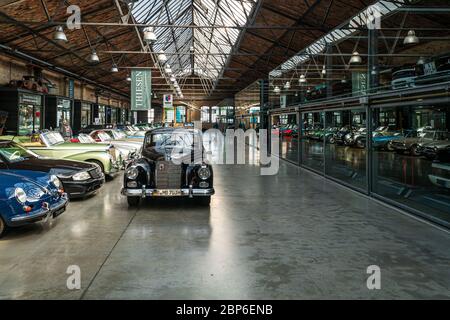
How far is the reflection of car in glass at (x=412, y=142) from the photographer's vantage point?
1175cm

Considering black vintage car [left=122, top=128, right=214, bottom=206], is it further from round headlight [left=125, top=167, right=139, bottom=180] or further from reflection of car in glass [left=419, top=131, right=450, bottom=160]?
reflection of car in glass [left=419, top=131, right=450, bottom=160]

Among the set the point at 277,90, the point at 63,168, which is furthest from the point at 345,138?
the point at 63,168

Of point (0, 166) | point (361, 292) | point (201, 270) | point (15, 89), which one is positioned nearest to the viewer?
point (361, 292)

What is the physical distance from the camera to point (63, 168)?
7645 millimetres

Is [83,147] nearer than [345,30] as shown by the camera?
Yes

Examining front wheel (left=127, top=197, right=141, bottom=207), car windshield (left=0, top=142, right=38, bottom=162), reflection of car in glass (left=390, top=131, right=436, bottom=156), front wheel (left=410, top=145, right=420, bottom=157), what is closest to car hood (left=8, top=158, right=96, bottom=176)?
car windshield (left=0, top=142, right=38, bottom=162)

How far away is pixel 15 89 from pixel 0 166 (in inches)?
584

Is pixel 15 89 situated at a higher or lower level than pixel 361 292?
higher

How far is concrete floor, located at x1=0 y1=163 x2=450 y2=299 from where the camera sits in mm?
3730

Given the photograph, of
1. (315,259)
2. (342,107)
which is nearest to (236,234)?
(315,259)

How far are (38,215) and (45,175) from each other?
41.9 inches

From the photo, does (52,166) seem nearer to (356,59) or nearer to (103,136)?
(103,136)

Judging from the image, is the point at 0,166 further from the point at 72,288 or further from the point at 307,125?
the point at 307,125

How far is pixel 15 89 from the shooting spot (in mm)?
19188
